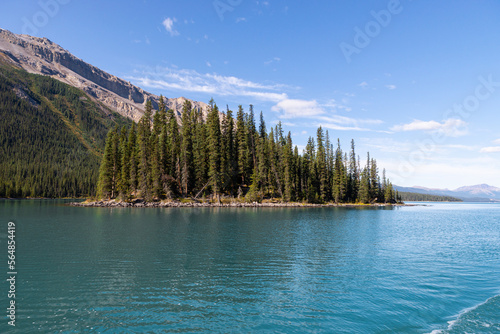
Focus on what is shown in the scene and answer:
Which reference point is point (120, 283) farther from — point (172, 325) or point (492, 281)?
point (492, 281)

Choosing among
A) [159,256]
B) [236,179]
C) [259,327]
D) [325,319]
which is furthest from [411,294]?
[236,179]

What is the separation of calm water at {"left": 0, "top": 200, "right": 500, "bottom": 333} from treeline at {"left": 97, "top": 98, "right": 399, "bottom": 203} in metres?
71.4

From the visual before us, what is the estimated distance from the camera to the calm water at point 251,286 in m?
13.8

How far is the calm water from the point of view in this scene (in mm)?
13812

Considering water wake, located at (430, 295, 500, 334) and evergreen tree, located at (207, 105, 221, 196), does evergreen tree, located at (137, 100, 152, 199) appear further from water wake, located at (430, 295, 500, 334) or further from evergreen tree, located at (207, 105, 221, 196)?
water wake, located at (430, 295, 500, 334)

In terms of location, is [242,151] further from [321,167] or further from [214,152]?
[321,167]

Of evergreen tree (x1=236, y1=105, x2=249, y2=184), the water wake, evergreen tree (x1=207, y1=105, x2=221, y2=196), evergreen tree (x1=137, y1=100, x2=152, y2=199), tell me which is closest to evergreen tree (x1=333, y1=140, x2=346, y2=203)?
evergreen tree (x1=236, y1=105, x2=249, y2=184)

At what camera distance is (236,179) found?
117750mm

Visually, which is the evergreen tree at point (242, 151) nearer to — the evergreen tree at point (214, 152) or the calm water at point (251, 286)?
the evergreen tree at point (214, 152)

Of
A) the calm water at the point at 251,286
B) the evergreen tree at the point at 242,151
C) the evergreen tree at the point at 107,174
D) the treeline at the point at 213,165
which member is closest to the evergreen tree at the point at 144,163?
the treeline at the point at 213,165

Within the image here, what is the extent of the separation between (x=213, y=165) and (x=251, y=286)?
289 ft

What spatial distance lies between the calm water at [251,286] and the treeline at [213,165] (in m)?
71.4

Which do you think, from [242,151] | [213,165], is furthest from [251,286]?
[242,151]

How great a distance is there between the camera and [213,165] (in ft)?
347
